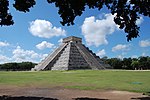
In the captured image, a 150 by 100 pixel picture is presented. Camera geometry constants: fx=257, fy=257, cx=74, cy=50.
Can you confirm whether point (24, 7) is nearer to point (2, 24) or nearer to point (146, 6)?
point (2, 24)

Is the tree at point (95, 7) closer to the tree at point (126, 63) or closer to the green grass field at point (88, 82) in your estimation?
the green grass field at point (88, 82)

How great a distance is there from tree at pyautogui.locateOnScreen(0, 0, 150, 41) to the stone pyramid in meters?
69.4

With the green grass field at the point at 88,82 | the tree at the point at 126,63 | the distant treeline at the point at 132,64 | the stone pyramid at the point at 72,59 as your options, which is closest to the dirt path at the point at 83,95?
the green grass field at the point at 88,82

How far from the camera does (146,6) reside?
16094mm

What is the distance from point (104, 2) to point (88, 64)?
79.2 meters

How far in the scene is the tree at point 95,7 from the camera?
1611cm

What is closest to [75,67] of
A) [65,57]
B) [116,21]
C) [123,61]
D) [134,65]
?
[65,57]

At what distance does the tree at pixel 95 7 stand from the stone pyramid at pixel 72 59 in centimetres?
6942

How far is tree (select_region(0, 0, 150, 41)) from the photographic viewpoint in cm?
1611

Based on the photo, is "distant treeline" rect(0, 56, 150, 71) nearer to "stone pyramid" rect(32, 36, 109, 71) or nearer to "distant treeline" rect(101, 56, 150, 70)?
"distant treeline" rect(101, 56, 150, 70)

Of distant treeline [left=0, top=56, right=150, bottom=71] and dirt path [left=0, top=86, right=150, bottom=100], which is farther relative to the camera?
distant treeline [left=0, top=56, right=150, bottom=71]

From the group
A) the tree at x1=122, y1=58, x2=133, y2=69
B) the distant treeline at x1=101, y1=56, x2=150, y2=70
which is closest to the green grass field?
the distant treeline at x1=101, y1=56, x2=150, y2=70

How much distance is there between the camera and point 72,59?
9288 cm

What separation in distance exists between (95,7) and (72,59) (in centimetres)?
7633
